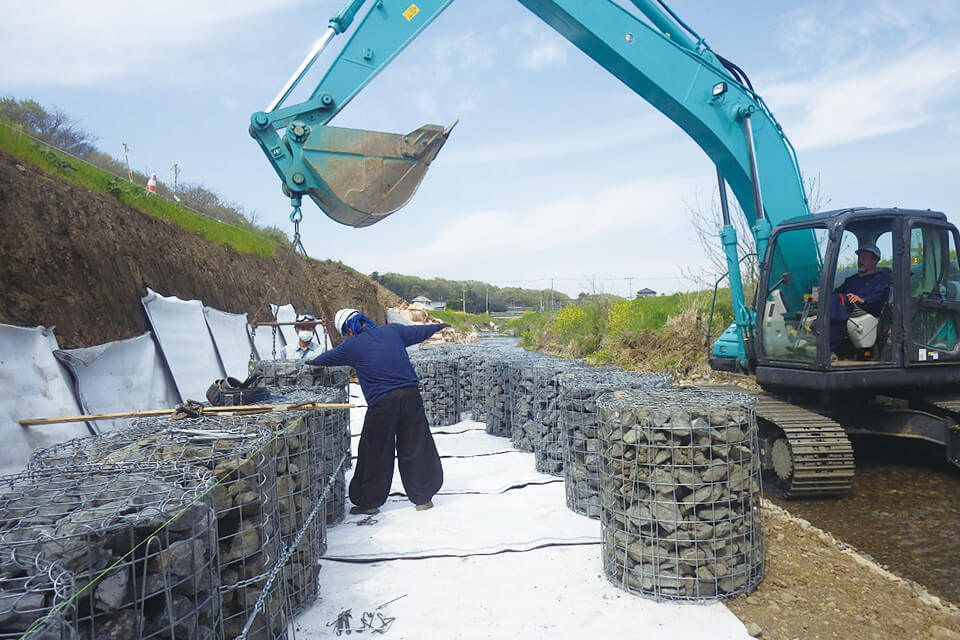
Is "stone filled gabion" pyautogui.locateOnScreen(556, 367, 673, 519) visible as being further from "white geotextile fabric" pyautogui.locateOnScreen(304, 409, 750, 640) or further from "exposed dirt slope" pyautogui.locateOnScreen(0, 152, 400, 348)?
"exposed dirt slope" pyautogui.locateOnScreen(0, 152, 400, 348)

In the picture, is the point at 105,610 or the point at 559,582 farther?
the point at 559,582

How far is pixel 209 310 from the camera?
963 cm

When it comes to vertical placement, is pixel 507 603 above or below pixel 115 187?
below

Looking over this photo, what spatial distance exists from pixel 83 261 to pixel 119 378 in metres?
1.85

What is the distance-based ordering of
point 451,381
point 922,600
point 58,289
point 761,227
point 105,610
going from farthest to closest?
point 451,381, point 58,289, point 761,227, point 922,600, point 105,610

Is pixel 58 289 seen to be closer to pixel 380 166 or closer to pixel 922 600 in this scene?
pixel 380 166

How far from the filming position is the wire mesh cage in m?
1.38

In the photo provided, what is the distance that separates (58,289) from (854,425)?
8.12m

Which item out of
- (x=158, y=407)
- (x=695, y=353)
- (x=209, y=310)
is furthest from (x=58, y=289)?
(x=695, y=353)

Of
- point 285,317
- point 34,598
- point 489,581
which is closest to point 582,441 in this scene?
point 489,581

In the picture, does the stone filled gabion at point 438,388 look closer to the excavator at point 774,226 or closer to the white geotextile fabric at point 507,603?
the excavator at point 774,226

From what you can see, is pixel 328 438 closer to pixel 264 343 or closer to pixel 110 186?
pixel 110 186

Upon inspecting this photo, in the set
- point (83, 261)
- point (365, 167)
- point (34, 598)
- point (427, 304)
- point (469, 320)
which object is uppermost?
point (365, 167)

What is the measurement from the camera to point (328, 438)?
178 inches
